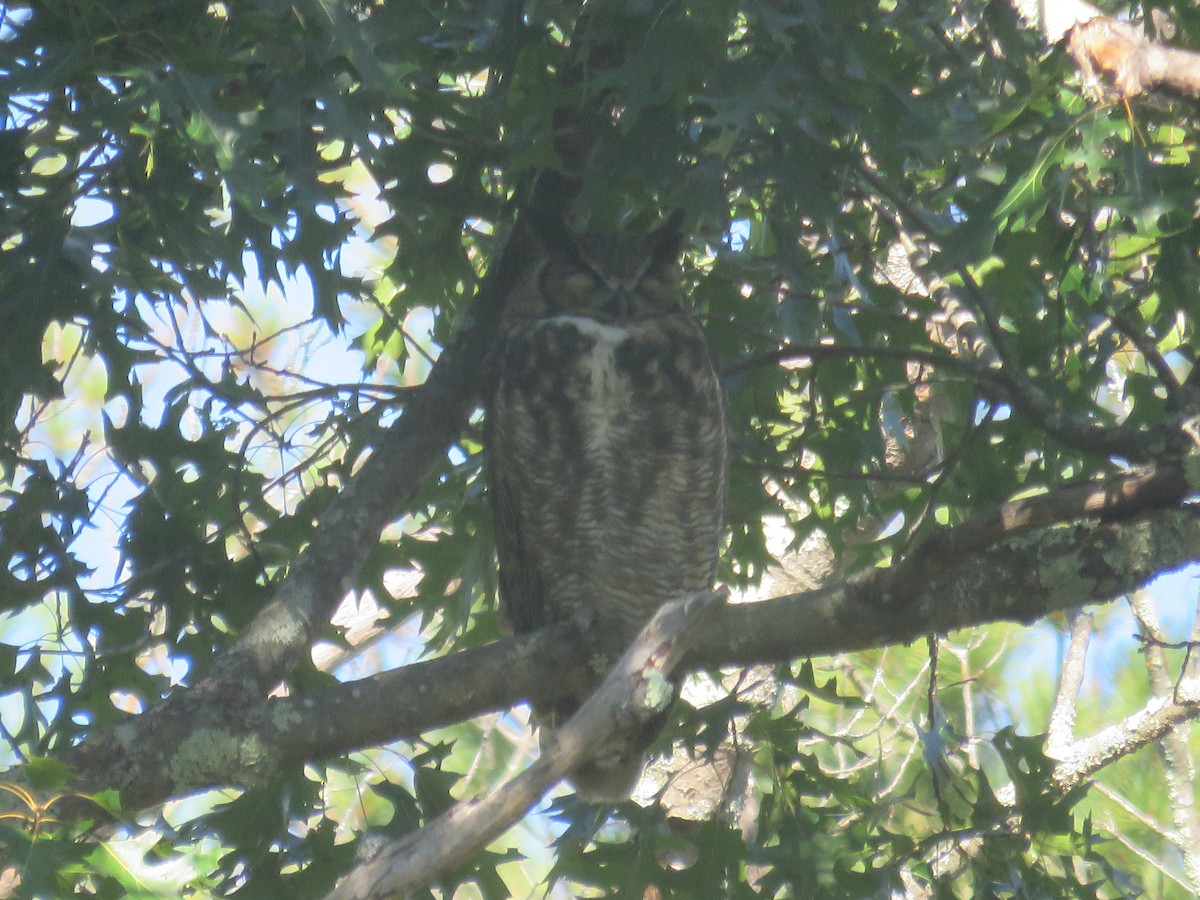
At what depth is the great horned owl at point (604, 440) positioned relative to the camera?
10.2ft

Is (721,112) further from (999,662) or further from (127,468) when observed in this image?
(999,662)

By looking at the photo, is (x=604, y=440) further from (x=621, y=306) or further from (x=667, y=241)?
(x=667, y=241)

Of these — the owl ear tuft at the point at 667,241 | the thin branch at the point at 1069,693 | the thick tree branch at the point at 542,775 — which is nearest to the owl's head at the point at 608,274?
the owl ear tuft at the point at 667,241

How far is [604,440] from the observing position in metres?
3.11

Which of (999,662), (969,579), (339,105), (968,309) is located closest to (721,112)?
(339,105)

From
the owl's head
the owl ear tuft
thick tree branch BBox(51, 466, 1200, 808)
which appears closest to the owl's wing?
the owl's head

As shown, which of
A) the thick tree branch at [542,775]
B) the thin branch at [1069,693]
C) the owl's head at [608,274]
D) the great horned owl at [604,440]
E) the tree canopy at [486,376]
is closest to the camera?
the thick tree branch at [542,775]

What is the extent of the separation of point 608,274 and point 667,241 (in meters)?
0.16

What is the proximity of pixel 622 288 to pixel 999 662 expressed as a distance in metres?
4.96

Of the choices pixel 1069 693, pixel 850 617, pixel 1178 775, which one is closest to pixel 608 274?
pixel 850 617

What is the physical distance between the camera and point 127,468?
2.72m

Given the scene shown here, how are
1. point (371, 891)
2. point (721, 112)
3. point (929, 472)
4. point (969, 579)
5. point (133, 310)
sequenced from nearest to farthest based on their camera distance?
point (371, 891)
point (721, 112)
point (969, 579)
point (929, 472)
point (133, 310)

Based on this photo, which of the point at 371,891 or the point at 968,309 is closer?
the point at 371,891

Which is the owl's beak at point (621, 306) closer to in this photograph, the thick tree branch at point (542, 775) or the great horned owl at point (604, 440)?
the great horned owl at point (604, 440)
